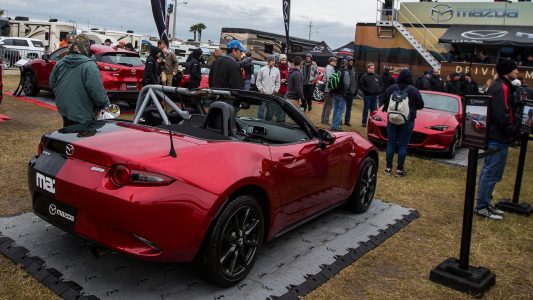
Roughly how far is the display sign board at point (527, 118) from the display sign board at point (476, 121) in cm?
239

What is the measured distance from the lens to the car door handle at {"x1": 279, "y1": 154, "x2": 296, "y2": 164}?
384 centimetres

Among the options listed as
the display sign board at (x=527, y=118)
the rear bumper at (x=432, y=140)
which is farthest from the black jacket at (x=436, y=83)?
the display sign board at (x=527, y=118)

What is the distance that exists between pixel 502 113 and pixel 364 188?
1.66 m

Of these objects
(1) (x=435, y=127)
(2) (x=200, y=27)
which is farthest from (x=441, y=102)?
(2) (x=200, y=27)

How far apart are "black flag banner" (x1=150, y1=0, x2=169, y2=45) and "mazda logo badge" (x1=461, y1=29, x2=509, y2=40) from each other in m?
12.1

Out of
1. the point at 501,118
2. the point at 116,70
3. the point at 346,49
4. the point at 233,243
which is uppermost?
the point at 346,49

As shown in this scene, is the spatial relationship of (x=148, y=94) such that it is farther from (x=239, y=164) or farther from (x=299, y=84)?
(x=299, y=84)

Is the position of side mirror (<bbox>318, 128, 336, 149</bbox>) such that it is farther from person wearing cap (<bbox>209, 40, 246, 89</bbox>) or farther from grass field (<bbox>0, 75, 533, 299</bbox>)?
person wearing cap (<bbox>209, 40, 246, 89</bbox>)

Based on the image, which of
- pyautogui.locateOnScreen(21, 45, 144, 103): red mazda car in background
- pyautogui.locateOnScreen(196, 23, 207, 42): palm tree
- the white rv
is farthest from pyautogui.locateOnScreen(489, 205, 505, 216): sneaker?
pyautogui.locateOnScreen(196, 23, 207, 42): palm tree

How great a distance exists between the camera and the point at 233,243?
3389 mm

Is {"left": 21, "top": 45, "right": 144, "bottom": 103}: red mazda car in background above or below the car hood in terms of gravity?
above

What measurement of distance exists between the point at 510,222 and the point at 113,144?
180 inches

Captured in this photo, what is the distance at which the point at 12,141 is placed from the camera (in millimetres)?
7621

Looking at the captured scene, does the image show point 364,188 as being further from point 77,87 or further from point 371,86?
point 371,86
